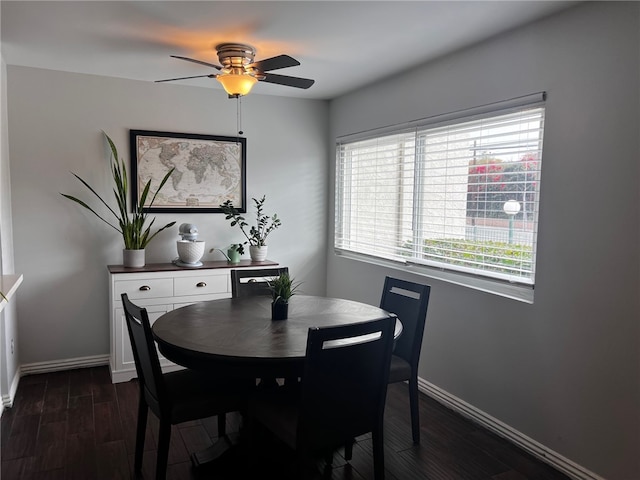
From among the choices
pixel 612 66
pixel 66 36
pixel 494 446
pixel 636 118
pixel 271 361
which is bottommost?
pixel 494 446

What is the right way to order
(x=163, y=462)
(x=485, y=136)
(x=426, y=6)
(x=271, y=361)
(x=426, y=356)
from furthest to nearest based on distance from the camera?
1. (x=426, y=356)
2. (x=485, y=136)
3. (x=426, y=6)
4. (x=163, y=462)
5. (x=271, y=361)

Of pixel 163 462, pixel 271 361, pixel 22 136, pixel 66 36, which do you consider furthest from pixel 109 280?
pixel 271 361

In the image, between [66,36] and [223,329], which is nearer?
[223,329]

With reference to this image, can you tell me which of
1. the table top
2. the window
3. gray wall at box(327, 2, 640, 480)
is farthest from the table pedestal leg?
the window

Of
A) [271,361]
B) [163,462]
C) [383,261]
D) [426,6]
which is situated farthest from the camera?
[383,261]

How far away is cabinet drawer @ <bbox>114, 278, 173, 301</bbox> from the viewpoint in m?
3.52

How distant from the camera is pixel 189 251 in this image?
380 cm

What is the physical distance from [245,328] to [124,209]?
198cm

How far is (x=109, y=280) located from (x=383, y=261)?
86.2 inches

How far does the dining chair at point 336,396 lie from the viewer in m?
1.85

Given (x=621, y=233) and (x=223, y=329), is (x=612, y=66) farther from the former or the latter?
(x=223, y=329)

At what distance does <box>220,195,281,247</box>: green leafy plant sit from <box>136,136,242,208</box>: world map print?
0.14 metres

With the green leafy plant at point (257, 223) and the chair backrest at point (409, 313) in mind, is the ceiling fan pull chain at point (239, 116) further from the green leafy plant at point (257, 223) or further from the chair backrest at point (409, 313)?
the chair backrest at point (409, 313)

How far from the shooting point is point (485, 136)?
2939mm
